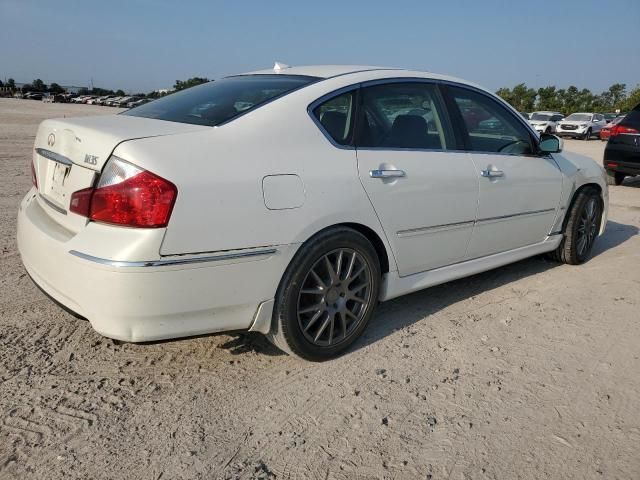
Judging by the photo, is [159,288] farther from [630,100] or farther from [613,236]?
[630,100]

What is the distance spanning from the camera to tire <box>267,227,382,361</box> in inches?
110

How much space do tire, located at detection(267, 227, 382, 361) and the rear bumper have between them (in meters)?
0.12

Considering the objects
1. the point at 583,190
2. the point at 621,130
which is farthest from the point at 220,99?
the point at 621,130

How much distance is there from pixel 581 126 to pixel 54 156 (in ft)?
102

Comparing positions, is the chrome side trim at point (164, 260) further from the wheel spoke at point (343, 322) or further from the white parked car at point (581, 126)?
the white parked car at point (581, 126)

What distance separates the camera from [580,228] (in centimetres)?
500

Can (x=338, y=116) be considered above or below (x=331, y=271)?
above

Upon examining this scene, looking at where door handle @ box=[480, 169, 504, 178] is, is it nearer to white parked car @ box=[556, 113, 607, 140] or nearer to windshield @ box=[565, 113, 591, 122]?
white parked car @ box=[556, 113, 607, 140]

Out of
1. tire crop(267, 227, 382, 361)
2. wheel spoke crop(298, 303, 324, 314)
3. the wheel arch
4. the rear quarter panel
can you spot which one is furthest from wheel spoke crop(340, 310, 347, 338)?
the wheel arch

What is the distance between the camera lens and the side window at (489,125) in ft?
12.6

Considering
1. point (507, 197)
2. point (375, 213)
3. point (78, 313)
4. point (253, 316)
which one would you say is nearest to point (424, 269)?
point (375, 213)

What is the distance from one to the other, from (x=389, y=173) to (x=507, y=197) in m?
1.28

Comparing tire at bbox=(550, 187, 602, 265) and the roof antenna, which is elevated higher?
the roof antenna

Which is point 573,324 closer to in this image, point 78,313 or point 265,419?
point 265,419
